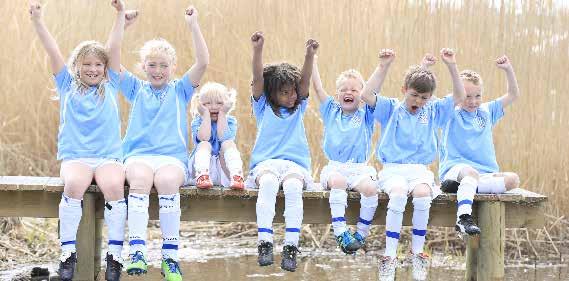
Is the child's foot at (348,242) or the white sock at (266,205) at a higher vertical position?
the white sock at (266,205)

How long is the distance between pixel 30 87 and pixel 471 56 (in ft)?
9.75

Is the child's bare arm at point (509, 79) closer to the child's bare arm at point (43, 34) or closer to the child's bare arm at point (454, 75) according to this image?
the child's bare arm at point (454, 75)

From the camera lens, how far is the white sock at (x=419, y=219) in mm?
4945

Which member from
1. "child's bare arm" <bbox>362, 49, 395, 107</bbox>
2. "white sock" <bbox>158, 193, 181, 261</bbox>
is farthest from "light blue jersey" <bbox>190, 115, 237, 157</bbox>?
"child's bare arm" <bbox>362, 49, 395, 107</bbox>

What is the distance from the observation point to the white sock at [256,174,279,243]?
15.7 feet

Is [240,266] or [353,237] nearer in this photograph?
[353,237]

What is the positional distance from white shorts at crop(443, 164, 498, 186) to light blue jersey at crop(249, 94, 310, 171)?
72 cm

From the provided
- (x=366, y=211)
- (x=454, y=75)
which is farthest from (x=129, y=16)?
(x=454, y=75)

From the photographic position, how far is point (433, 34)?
7.07 m

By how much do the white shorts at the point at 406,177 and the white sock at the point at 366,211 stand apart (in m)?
0.09

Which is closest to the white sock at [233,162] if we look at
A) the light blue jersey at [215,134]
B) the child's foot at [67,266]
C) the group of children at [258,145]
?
the group of children at [258,145]

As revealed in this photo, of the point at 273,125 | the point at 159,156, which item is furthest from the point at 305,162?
the point at 159,156

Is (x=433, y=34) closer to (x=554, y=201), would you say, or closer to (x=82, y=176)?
(x=554, y=201)

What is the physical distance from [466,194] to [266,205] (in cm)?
96
